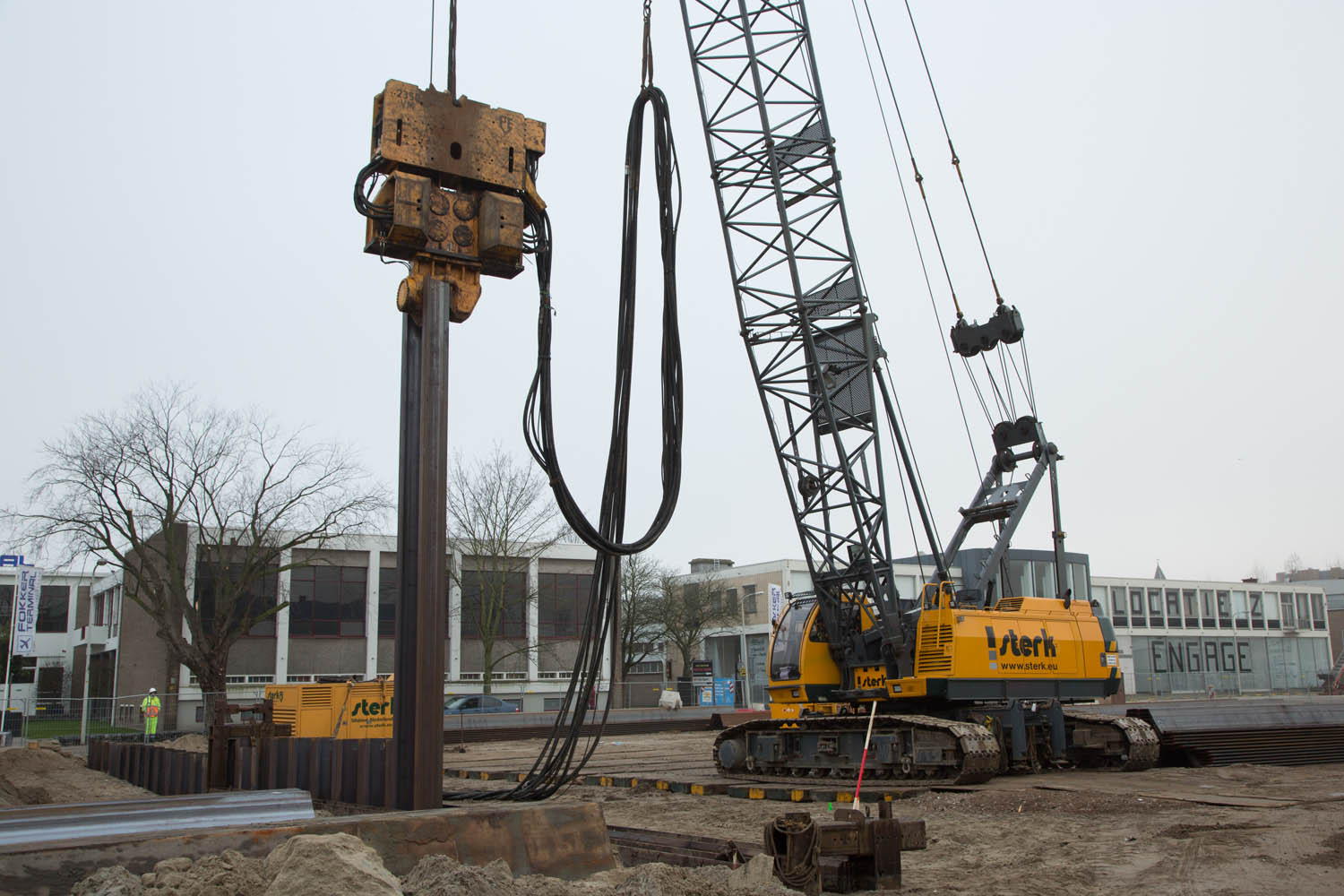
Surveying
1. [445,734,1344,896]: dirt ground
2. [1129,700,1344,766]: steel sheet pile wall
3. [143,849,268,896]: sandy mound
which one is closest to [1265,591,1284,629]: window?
[1129,700,1344,766]: steel sheet pile wall

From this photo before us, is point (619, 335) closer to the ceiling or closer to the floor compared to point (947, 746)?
closer to the ceiling

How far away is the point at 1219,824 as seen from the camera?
922 cm

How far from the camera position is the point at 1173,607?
59.8 meters

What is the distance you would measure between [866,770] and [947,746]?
141 centimetres

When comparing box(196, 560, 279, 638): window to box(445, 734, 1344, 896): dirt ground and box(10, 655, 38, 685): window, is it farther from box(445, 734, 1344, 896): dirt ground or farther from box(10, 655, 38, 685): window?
box(445, 734, 1344, 896): dirt ground

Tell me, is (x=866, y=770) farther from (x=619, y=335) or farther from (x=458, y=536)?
(x=458, y=536)

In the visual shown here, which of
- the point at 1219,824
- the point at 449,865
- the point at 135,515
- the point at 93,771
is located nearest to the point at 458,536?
the point at 135,515

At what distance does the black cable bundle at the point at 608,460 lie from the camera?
6.39 m

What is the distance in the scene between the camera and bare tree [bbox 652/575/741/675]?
4831cm

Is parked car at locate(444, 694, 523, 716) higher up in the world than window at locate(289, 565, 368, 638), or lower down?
lower down

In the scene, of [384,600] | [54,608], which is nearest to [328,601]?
[384,600]

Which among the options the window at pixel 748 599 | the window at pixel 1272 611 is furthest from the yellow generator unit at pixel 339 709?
the window at pixel 1272 611

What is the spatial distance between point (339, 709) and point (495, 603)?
63.6ft

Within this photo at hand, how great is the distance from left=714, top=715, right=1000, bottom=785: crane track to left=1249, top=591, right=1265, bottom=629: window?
56.4 metres
